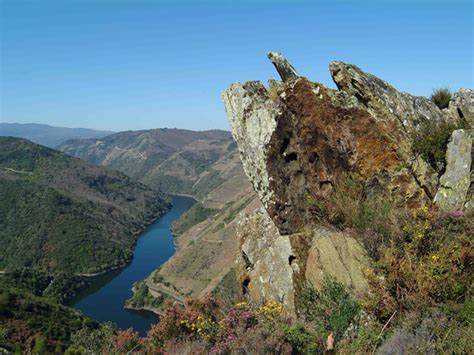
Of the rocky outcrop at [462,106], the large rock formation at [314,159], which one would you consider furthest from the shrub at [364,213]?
the rocky outcrop at [462,106]

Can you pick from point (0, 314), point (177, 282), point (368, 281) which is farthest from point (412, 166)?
point (177, 282)

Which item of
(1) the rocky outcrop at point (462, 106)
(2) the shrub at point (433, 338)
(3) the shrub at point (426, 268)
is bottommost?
(2) the shrub at point (433, 338)

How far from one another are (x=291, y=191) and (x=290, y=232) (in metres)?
1.21

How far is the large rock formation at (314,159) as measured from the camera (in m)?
9.68

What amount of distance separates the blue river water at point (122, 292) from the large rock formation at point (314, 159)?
88999 millimetres

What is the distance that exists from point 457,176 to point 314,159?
3653mm

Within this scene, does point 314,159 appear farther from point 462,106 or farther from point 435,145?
point 462,106

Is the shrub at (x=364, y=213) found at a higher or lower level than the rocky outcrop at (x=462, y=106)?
lower

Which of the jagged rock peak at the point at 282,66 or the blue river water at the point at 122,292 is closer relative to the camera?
the jagged rock peak at the point at 282,66

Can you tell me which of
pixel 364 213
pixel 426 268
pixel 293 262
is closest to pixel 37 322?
pixel 293 262

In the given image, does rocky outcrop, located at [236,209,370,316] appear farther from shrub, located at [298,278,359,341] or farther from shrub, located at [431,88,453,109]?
shrub, located at [431,88,453,109]

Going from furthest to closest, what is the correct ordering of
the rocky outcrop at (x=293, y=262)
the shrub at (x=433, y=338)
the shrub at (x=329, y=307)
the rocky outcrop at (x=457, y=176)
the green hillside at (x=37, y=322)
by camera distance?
the green hillside at (x=37, y=322) < the rocky outcrop at (x=457, y=176) < the rocky outcrop at (x=293, y=262) < the shrub at (x=329, y=307) < the shrub at (x=433, y=338)

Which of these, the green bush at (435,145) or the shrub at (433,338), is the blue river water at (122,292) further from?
the shrub at (433,338)

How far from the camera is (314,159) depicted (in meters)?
10.9
